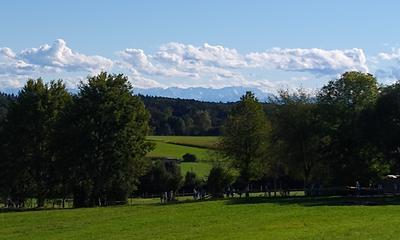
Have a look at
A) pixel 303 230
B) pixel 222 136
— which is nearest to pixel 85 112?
pixel 222 136

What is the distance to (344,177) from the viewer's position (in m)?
72.8

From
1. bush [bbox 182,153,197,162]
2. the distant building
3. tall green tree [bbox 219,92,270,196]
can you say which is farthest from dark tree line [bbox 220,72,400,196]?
bush [bbox 182,153,197,162]

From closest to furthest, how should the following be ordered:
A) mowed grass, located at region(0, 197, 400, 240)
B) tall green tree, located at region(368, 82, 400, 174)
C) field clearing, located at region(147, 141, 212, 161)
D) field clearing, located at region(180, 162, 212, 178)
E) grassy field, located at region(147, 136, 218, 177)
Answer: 1. mowed grass, located at region(0, 197, 400, 240)
2. tall green tree, located at region(368, 82, 400, 174)
3. field clearing, located at region(180, 162, 212, 178)
4. grassy field, located at region(147, 136, 218, 177)
5. field clearing, located at region(147, 141, 212, 161)

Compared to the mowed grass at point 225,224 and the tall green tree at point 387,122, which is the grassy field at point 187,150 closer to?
the tall green tree at point 387,122

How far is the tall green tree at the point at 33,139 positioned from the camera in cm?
7481

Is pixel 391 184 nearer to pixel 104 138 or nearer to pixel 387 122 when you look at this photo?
Answer: pixel 387 122

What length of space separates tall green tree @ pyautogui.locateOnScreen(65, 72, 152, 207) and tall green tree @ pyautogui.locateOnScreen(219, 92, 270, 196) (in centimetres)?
1094

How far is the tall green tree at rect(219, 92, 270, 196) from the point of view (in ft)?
258

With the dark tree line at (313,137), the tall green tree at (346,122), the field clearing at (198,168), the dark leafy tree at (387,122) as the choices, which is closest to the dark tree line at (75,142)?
the dark tree line at (313,137)

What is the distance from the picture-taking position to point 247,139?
78.9m

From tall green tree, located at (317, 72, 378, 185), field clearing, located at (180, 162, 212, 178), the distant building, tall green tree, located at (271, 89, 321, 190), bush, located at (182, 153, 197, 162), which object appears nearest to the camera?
the distant building

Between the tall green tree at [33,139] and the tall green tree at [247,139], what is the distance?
1924cm

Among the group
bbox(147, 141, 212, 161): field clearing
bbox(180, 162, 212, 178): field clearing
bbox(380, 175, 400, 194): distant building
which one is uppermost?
bbox(147, 141, 212, 161): field clearing

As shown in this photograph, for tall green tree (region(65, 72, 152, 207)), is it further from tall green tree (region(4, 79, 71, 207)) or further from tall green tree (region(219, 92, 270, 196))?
tall green tree (region(219, 92, 270, 196))
